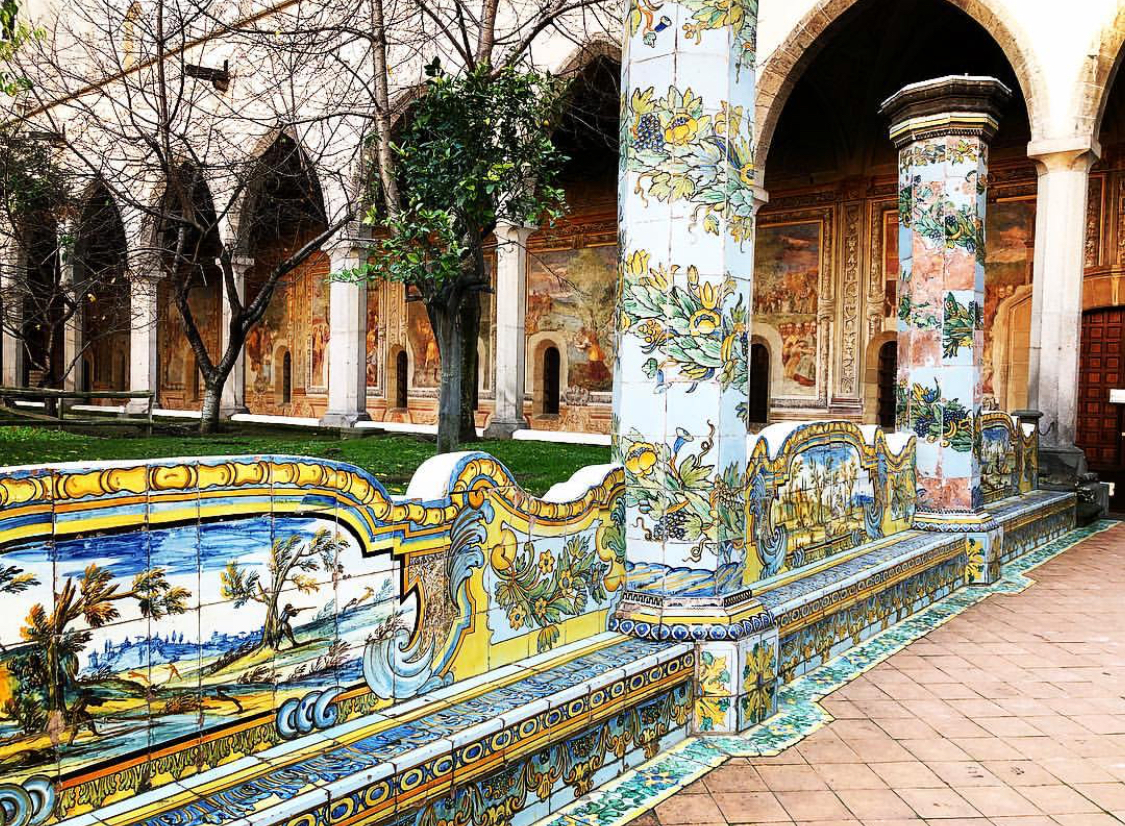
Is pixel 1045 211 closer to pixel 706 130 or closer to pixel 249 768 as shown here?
pixel 706 130

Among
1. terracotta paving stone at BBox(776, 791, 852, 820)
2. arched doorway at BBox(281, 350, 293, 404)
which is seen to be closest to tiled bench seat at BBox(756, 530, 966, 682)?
terracotta paving stone at BBox(776, 791, 852, 820)

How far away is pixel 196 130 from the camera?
57.1 ft

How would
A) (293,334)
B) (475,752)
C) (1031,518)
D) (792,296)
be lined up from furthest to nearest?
(293,334) → (792,296) → (1031,518) → (475,752)

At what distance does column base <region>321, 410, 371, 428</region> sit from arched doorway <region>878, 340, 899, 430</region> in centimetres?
935

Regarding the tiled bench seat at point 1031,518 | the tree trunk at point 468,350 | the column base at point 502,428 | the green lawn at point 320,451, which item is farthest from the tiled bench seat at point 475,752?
the column base at point 502,428

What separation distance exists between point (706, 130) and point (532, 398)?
56.8ft

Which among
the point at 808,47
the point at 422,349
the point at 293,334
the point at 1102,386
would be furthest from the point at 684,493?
the point at 293,334

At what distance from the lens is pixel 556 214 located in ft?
27.6

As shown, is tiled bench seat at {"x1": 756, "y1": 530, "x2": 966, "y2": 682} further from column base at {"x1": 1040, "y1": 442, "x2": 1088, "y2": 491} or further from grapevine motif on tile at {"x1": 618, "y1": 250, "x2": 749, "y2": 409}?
column base at {"x1": 1040, "y1": 442, "x2": 1088, "y2": 491}

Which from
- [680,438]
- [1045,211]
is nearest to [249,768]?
[680,438]

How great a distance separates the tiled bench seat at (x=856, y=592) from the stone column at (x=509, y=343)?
380 inches

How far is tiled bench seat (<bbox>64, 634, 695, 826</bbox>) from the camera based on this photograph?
2.04 meters

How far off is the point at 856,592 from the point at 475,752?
2.99 metres

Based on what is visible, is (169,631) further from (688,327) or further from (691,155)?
(691,155)
